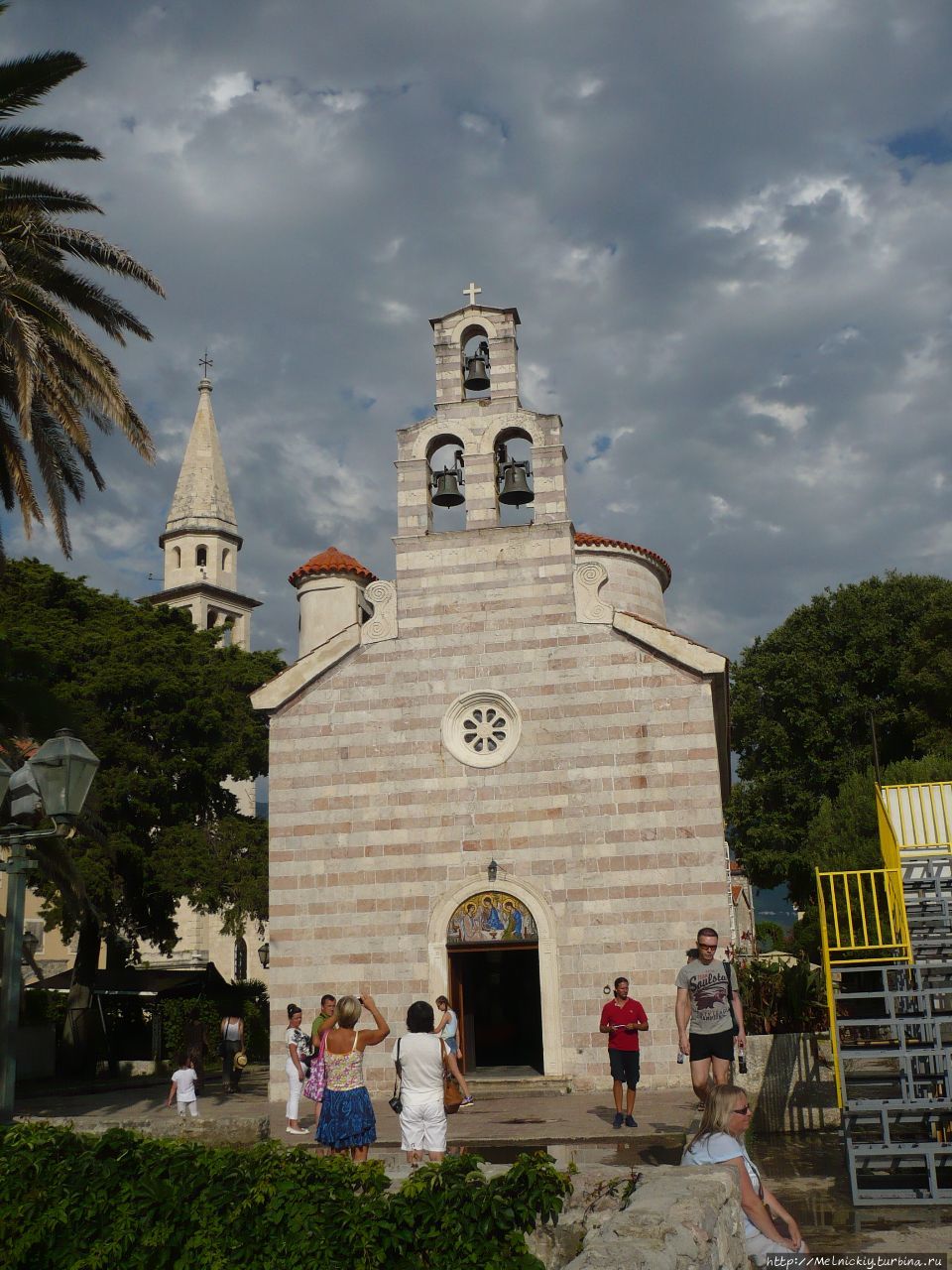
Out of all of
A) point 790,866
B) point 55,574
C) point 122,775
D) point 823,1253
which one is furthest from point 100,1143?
point 790,866

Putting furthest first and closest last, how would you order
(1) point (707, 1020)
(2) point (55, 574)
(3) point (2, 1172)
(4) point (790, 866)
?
(4) point (790, 866), (2) point (55, 574), (1) point (707, 1020), (3) point (2, 1172)

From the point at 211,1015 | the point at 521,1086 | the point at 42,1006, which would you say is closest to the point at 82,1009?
the point at 211,1015

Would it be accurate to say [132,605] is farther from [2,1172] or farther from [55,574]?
[2,1172]

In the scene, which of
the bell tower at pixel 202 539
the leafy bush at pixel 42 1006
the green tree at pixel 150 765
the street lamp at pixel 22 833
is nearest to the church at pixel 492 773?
the green tree at pixel 150 765

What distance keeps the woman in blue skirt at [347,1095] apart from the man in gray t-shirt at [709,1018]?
3136mm

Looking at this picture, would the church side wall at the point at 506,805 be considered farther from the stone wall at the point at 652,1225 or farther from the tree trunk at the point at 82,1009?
the tree trunk at the point at 82,1009

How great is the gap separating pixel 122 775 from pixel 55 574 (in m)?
8.72

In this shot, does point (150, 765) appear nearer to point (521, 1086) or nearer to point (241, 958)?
point (521, 1086)

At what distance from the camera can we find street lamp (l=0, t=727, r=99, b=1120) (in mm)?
8773

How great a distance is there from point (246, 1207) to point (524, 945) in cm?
1191

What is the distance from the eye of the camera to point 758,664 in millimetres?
41906

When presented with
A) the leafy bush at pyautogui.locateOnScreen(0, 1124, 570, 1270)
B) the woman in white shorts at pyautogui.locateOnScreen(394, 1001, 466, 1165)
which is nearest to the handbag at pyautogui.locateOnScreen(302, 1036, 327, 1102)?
the woman in white shorts at pyautogui.locateOnScreen(394, 1001, 466, 1165)

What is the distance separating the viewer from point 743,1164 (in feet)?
23.4

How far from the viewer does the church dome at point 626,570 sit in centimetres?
2925
